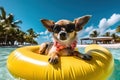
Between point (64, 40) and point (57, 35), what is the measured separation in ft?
0.41

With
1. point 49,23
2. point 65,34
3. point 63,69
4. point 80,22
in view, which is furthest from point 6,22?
point 63,69

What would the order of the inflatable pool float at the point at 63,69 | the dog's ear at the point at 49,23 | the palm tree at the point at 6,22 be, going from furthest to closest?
the palm tree at the point at 6,22
the dog's ear at the point at 49,23
the inflatable pool float at the point at 63,69

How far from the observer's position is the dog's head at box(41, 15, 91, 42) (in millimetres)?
2678

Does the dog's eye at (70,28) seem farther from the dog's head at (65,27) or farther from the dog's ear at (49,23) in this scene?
the dog's ear at (49,23)

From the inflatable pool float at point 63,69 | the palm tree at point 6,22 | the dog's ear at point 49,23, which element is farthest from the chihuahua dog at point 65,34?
the palm tree at point 6,22

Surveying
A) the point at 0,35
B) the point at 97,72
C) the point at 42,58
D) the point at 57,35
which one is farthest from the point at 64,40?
the point at 0,35

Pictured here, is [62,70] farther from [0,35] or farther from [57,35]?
[0,35]

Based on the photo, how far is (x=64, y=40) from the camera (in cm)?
275

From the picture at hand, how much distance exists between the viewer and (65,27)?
8.92ft

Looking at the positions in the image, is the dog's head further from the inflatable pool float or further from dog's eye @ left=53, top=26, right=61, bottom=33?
the inflatable pool float

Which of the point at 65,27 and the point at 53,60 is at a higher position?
the point at 65,27

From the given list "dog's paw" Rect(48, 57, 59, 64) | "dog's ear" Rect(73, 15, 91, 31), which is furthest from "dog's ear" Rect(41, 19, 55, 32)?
"dog's paw" Rect(48, 57, 59, 64)

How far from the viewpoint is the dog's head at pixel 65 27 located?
2678 millimetres

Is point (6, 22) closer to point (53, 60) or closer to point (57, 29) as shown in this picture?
point (57, 29)
